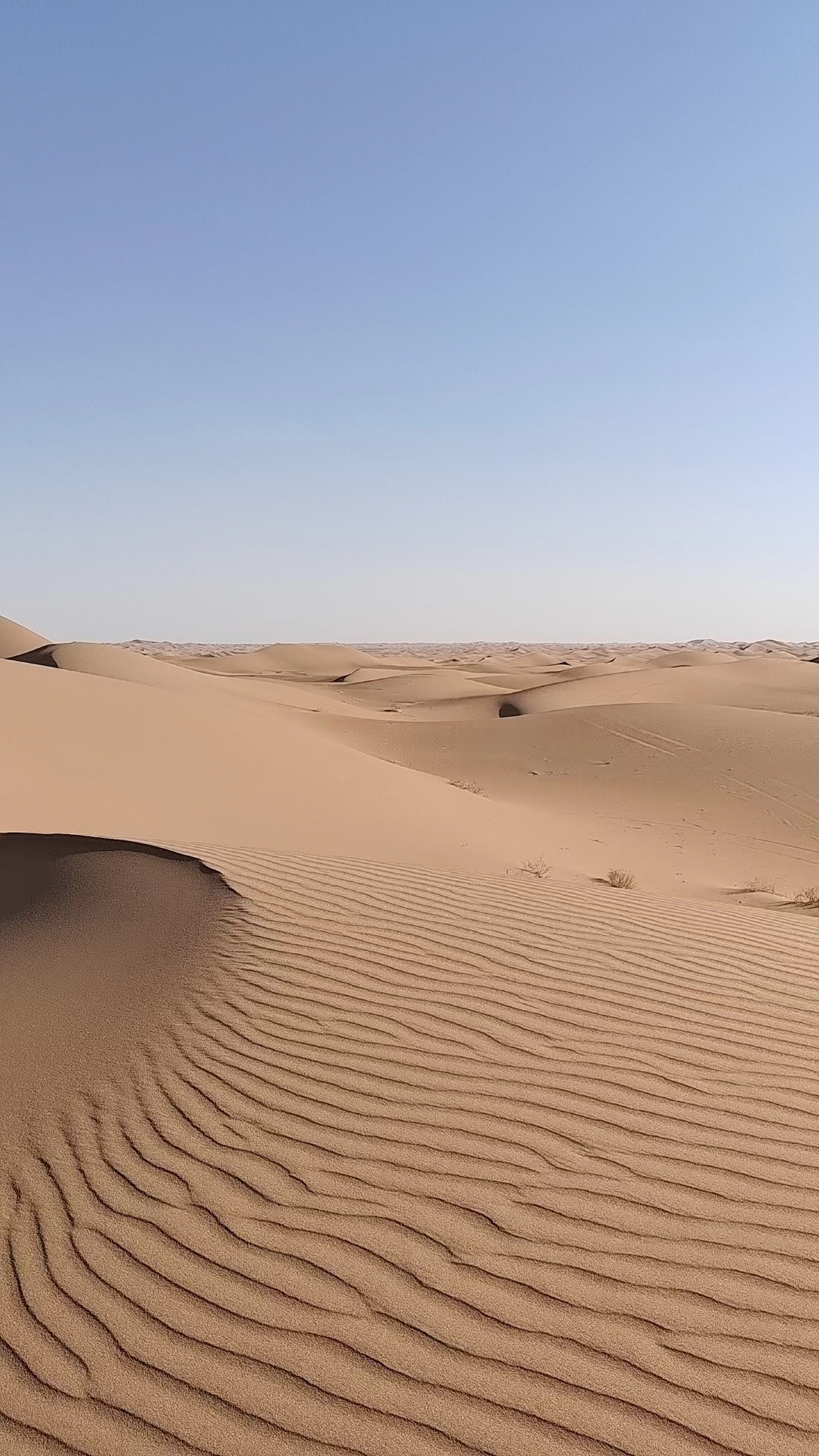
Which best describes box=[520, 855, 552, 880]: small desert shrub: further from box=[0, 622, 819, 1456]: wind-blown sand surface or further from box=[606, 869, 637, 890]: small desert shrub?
box=[0, 622, 819, 1456]: wind-blown sand surface

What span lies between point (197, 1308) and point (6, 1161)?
1220 millimetres

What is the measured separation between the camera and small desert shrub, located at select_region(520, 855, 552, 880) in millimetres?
8852

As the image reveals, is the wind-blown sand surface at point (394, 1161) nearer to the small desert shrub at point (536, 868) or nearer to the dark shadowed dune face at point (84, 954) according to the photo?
the dark shadowed dune face at point (84, 954)

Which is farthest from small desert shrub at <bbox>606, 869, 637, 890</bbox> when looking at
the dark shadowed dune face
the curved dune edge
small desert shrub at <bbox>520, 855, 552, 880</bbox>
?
the curved dune edge

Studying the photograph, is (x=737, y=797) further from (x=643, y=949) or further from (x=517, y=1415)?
(x=517, y=1415)

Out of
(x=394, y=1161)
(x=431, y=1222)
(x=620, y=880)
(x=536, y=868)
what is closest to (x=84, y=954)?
(x=394, y=1161)

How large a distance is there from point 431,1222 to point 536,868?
6857 mm

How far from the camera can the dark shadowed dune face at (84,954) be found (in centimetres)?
404

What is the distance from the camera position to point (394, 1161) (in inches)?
121

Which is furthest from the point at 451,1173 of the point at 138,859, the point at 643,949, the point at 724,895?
the point at 724,895

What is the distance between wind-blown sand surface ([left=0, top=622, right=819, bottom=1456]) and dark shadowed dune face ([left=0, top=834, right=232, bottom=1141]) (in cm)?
2

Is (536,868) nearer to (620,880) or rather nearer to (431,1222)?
(620,880)

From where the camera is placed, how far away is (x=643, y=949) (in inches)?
197

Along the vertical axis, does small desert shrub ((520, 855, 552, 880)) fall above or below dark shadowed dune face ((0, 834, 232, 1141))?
below
